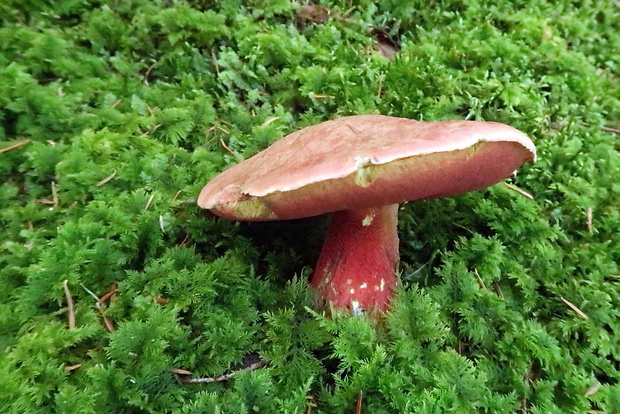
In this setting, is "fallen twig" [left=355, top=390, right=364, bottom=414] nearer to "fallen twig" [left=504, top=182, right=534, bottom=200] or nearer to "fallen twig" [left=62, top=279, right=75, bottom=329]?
"fallen twig" [left=62, top=279, right=75, bottom=329]

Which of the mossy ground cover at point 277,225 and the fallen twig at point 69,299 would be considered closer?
the mossy ground cover at point 277,225

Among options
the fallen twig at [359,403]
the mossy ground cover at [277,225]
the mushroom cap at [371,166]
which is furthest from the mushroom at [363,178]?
the fallen twig at [359,403]

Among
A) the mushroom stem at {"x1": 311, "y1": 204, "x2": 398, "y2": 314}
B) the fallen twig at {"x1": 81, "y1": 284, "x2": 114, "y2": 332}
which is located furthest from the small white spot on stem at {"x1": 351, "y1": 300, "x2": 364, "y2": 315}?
the fallen twig at {"x1": 81, "y1": 284, "x2": 114, "y2": 332}

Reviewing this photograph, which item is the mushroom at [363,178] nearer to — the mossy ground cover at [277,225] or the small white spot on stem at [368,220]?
the small white spot on stem at [368,220]

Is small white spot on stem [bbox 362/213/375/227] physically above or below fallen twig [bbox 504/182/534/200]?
above

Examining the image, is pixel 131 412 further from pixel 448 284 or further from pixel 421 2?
pixel 421 2

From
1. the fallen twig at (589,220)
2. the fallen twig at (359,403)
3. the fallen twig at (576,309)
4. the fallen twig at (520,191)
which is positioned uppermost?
the fallen twig at (520,191)
